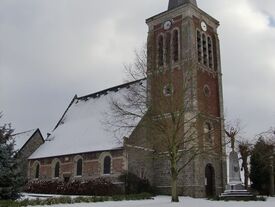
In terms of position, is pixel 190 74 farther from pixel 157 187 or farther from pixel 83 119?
pixel 83 119

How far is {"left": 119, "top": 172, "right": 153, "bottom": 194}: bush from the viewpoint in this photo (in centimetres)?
3386

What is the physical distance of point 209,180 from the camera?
123 feet

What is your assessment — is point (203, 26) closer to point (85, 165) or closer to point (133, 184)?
point (133, 184)

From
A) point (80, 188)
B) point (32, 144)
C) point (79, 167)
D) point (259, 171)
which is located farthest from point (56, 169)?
point (259, 171)

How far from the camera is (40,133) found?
46.7 m

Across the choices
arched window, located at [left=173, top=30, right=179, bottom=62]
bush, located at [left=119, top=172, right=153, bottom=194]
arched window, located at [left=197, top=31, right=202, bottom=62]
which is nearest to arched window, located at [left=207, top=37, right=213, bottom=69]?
arched window, located at [left=197, top=31, right=202, bottom=62]

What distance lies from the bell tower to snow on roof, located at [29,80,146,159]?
18.2 ft

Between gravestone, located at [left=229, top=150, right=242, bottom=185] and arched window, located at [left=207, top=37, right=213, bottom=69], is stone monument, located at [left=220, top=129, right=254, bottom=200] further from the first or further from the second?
arched window, located at [left=207, top=37, right=213, bottom=69]

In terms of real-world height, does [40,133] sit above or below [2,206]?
above

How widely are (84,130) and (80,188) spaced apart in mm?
7986

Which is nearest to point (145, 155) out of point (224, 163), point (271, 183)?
point (224, 163)

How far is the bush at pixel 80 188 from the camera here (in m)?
33.8

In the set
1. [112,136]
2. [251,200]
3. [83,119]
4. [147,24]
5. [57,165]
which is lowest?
[251,200]

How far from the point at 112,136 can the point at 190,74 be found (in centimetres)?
1144
